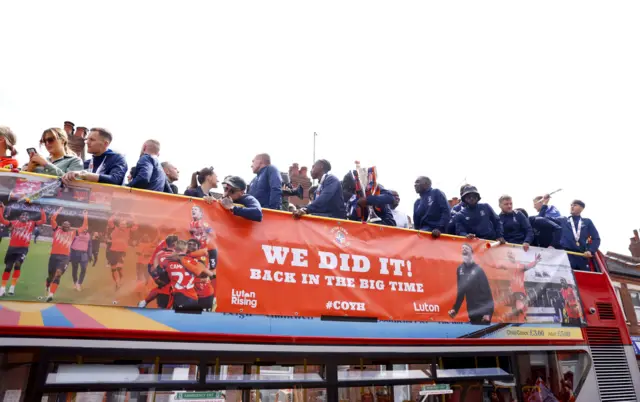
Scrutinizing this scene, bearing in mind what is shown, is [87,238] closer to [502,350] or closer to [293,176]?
[502,350]

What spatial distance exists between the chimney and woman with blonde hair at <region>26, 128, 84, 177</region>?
28.7m

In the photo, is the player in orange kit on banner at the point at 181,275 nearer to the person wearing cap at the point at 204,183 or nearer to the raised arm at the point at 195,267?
the raised arm at the point at 195,267

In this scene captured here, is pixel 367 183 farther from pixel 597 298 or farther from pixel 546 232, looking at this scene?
pixel 597 298

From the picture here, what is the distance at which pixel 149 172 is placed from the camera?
3.94 metres

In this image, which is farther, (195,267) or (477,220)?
(477,220)

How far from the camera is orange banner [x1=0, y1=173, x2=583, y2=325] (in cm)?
297

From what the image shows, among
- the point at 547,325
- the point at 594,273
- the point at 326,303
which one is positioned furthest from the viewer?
the point at 594,273

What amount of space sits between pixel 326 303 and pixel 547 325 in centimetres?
281

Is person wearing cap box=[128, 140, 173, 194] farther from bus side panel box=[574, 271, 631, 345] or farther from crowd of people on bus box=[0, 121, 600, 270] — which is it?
bus side panel box=[574, 271, 631, 345]

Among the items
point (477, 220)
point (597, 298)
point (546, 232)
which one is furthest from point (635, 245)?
point (477, 220)

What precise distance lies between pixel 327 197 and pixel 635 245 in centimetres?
2670

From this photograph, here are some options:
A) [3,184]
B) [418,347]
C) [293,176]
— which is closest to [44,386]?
[3,184]

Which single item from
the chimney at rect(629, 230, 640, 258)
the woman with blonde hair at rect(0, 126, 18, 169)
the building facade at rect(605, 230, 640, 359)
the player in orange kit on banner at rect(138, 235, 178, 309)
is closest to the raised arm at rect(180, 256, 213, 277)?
the player in orange kit on banner at rect(138, 235, 178, 309)

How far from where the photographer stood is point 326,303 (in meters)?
3.88
